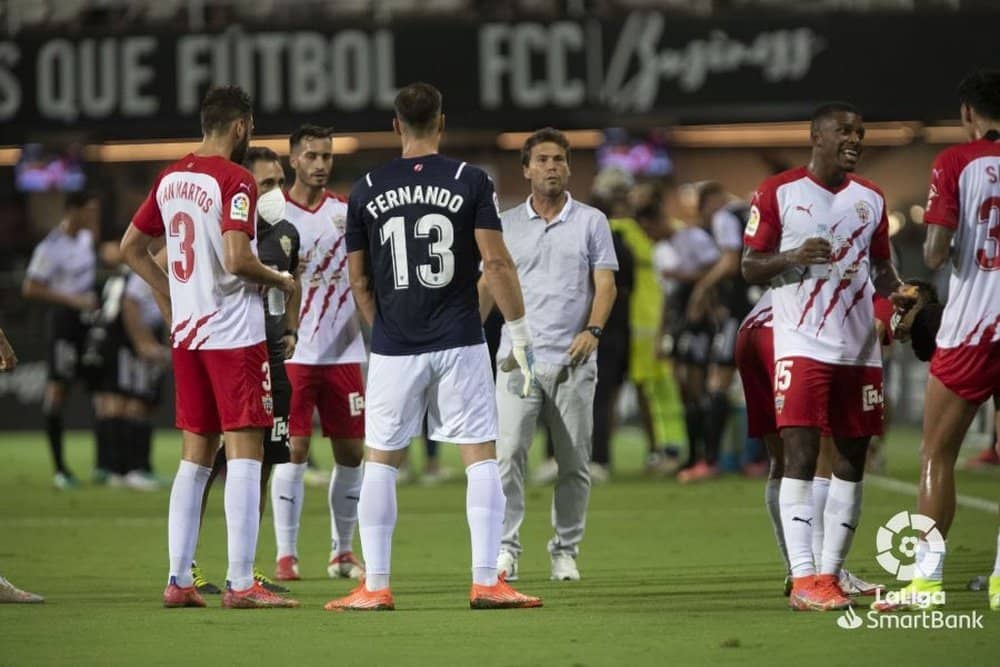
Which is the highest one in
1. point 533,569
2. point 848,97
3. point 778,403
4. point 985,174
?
point 848,97

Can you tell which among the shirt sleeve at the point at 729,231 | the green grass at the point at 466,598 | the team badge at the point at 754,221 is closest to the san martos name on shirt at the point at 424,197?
the team badge at the point at 754,221

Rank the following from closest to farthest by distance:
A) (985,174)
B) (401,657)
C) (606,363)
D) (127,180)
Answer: (401,657)
(985,174)
(606,363)
(127,180)

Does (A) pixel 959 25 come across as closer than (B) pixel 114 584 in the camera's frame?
No

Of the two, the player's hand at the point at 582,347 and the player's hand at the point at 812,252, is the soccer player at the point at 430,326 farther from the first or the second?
the player's hand at the point at 582,347

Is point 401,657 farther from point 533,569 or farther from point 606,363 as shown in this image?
point 606,363

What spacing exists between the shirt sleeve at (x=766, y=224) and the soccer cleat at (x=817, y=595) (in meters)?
1.52

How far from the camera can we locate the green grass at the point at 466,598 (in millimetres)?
7066

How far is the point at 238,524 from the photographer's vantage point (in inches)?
336

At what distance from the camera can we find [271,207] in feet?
32.5

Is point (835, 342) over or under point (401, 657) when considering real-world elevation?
over

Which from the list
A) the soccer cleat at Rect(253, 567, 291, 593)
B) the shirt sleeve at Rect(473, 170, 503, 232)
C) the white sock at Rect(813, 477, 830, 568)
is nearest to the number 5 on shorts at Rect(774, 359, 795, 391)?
the white sock at Rect(813, 477, 830, 568)

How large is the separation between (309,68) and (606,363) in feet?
28.6

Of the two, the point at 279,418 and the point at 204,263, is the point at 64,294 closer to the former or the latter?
the point at 279,418

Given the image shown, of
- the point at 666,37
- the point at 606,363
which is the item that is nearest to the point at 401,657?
the point at 606,363
